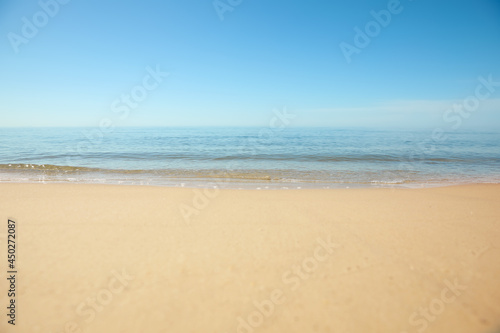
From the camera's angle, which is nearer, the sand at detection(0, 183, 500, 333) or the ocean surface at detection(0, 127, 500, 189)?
the sand at detection(0, 183, 500, 333)

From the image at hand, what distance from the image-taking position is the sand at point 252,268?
3.33 metres

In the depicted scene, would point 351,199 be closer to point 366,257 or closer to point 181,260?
point 366,257

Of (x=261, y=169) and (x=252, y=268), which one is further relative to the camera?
(x=261, y=169)

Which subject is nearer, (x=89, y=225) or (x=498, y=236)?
(x=498, y=236)

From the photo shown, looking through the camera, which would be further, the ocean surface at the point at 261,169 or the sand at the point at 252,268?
the ocean surface at the point at 261,169

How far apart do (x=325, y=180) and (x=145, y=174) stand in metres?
11.2

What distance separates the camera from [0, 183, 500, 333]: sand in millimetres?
3326

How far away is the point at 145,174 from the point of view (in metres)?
15.2

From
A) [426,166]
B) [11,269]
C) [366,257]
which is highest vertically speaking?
[426,166]

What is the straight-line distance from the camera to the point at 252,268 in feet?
14.4

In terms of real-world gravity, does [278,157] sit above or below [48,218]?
above

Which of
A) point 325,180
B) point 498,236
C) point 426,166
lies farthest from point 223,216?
point 426,166

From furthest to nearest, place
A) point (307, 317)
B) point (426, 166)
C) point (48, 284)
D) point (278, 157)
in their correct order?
point (278, 157) < point (426, 166) < point (48, 284) < point (307, 317)

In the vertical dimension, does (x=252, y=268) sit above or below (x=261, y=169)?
below
